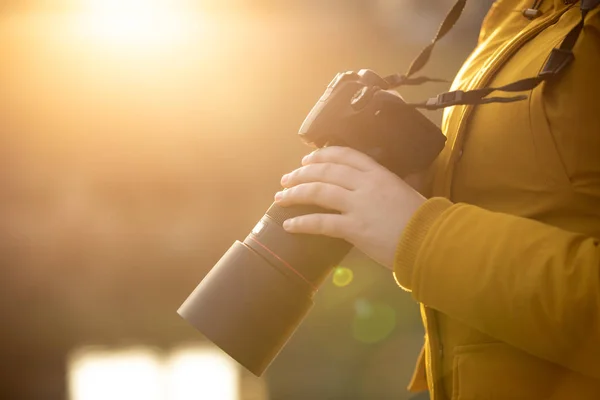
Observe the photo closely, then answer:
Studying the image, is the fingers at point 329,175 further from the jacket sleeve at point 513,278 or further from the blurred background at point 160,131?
the blurred background at point 160,131

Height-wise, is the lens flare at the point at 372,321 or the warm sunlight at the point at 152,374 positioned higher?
the warm sunlight at the point at 152,374

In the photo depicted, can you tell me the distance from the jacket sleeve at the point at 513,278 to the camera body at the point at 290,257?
9 cm

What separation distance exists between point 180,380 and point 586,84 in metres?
1.73

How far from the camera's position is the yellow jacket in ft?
1.39

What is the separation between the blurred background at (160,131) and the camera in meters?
2.60

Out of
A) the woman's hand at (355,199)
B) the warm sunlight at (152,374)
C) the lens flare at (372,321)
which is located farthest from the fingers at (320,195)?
the lens flare at (372,321)

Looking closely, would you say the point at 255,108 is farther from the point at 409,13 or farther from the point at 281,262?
the point at 281,262

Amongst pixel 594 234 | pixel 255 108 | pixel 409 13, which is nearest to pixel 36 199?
pixel 255 108

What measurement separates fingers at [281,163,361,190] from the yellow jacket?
0.07 metres

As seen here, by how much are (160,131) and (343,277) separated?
124cm

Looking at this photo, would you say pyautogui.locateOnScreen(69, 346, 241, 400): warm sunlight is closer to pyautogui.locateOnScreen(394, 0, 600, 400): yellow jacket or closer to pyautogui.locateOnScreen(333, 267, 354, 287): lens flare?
pyautogui.locateOnScreen(333, 267, 354, 287): lens flare

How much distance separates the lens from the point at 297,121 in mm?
3166

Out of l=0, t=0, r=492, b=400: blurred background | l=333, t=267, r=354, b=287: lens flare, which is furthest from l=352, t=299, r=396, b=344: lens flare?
l=333, t=267, r=354, b=287: lens flare

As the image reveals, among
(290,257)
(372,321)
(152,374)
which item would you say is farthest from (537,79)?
(372,321)
